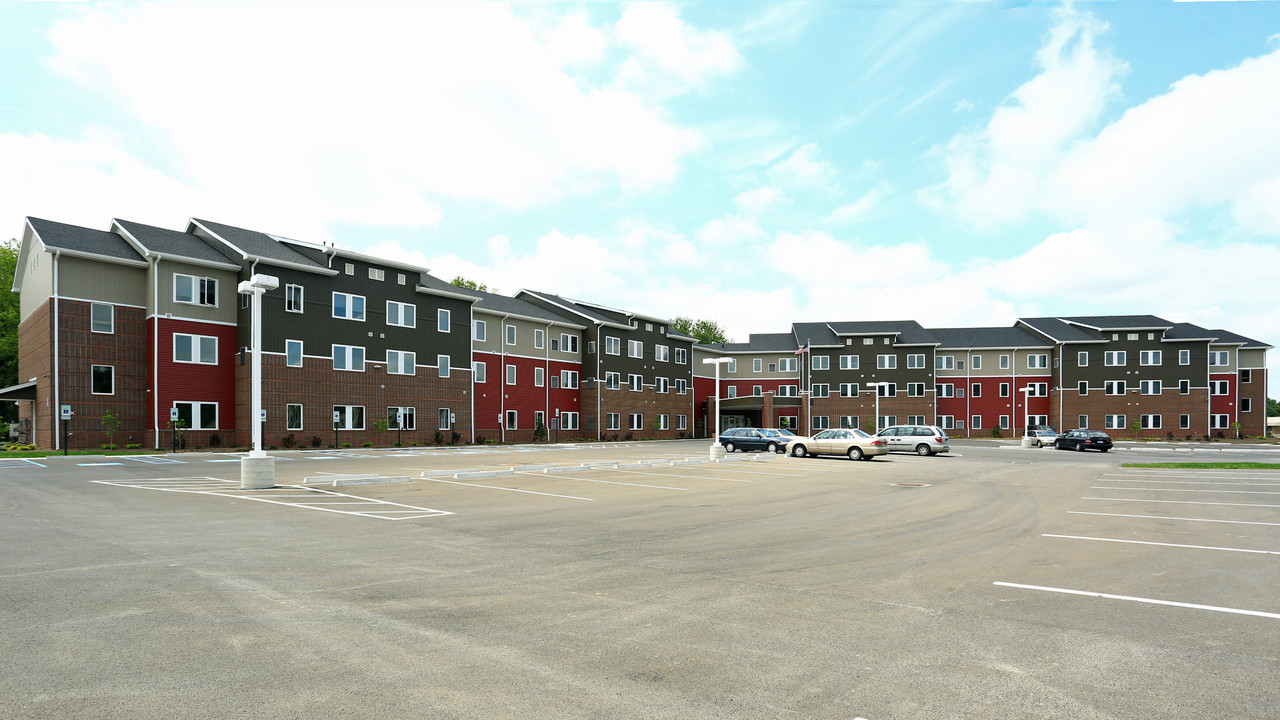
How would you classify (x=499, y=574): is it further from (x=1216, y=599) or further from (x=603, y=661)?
(x=1216, y=599)

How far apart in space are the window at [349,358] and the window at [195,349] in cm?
612

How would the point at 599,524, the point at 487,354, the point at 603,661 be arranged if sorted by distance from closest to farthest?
the point at 603,661
the point at 599,524
the point at 487,354

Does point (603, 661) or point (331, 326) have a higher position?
point (331, 326)

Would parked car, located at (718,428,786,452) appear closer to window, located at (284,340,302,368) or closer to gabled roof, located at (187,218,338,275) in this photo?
window, located at (284,340,302,368)

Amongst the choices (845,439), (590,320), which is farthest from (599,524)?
(590,320)

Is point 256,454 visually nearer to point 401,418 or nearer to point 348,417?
point 348,417

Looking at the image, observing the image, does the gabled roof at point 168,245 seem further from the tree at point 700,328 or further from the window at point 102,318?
the tree at point 700,328

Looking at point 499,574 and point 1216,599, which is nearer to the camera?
point 1216,599

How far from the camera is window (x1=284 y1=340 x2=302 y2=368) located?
38.9 meters

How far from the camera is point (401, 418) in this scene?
45.0 metres

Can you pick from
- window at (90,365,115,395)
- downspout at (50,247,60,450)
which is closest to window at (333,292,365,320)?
window at (90,365,115,395)

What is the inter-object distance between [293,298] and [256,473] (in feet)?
82.3

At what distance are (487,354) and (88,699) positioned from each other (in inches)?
1897

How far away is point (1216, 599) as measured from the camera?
Result: 7133 millimetres
